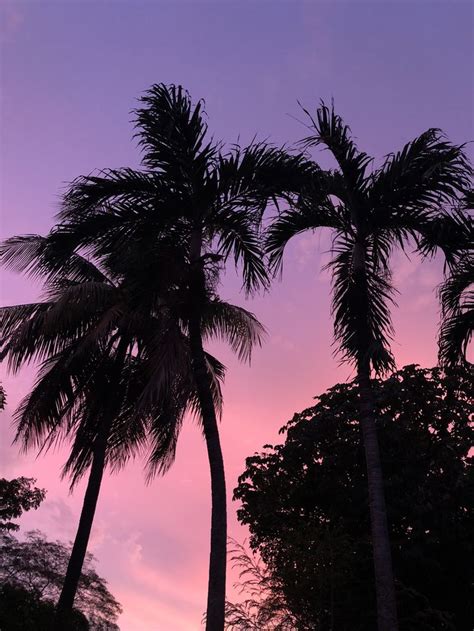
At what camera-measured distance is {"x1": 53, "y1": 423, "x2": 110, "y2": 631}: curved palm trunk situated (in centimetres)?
1529

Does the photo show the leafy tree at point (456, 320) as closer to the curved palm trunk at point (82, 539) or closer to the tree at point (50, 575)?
the curved palm trunk at point (82, 539)

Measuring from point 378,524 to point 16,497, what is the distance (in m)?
15.3

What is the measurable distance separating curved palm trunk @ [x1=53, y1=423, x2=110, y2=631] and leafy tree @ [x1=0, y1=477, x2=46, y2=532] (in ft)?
20.1

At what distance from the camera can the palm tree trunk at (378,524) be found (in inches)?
418

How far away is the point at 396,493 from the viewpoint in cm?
2148

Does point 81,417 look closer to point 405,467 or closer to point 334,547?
point 334,547

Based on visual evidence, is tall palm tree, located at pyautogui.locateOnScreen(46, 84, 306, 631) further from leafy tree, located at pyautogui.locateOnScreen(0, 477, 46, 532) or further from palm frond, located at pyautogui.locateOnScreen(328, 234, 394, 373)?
leafy tree, located at pyautogui.locateOnScreen(0, 477, 46, 532)

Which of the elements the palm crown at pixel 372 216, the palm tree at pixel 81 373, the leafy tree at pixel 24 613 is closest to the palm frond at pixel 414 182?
the palm crown at pixel 372 216

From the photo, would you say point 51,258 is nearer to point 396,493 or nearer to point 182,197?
point 182,197

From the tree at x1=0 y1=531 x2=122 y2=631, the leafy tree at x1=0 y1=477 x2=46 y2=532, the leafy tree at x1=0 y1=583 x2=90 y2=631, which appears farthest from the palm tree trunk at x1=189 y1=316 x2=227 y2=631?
the tree at x1=0 y1=531 x2=122 y2=631

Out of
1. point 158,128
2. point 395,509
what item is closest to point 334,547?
point 395,509

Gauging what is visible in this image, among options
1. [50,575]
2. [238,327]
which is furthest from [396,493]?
[50,575]

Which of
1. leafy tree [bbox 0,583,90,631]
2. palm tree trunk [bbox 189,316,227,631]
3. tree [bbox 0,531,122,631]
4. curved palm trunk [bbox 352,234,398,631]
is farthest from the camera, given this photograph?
tree [bbox 0,531,122,631]

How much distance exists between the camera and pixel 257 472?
82.2 ft
